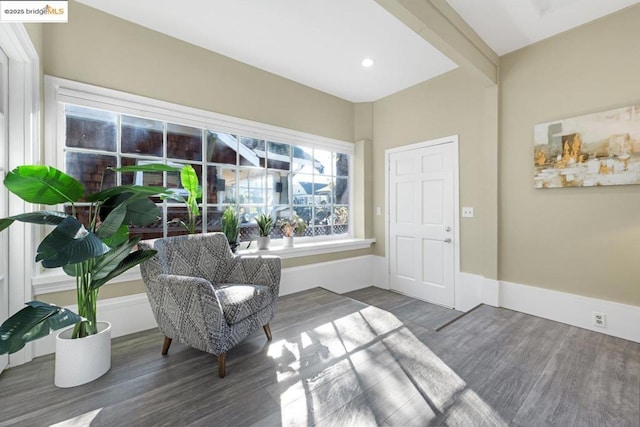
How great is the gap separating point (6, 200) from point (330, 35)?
2796mm

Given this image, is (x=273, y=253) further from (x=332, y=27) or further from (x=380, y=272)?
(x=332, y=27)

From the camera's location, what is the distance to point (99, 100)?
7.56 feet

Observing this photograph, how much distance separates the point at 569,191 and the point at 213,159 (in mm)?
3471

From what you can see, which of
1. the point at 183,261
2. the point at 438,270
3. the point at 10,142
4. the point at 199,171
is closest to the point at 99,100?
the point at 10,142

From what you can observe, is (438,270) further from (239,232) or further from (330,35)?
(330,35)

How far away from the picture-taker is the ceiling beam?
6.25ft

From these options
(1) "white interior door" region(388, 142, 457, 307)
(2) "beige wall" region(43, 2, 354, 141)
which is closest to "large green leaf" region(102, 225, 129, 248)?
(2) "beige wall" region(43, 2, 354, 141)

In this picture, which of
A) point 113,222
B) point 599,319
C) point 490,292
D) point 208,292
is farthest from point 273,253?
point 599,319

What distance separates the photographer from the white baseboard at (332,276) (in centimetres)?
331

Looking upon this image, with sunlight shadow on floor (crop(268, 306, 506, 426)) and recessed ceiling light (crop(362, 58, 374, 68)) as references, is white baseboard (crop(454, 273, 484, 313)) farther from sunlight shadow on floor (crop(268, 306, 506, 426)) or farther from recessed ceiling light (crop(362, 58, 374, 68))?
recessed ceiling light (crop(362, 58, 374, 68))

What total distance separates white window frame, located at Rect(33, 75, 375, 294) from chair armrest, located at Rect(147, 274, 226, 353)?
0.85m

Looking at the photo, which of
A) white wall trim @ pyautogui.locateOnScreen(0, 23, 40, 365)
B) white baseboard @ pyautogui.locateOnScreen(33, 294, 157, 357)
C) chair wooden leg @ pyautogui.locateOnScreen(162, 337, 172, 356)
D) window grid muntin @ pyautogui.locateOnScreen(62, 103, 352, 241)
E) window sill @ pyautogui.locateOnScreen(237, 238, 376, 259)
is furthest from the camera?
window sill @ pyautogui.locateOnScreen(237, 238, 376, 259)

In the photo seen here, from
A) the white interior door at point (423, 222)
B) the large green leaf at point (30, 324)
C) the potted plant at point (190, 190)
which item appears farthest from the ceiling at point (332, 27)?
the large green leaf at point (30, 324)

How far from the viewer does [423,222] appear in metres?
3.56
